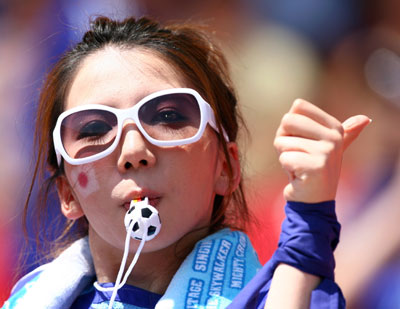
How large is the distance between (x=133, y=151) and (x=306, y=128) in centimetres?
44

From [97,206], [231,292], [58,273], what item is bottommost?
[58,273]

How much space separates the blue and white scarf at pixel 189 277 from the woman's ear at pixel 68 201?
12 cm

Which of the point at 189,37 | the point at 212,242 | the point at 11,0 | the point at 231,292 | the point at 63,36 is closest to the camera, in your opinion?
the point at 231,292

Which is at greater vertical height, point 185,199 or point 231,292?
point 185,199

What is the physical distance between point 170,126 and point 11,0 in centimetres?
241

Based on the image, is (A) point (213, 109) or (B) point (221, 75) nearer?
(A) point (213, 109)

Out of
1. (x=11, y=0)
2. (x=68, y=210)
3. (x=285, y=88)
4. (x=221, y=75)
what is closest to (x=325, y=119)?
(x=221, y=75)

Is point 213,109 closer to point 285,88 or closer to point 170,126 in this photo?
point 170,126

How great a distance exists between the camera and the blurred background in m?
2.91

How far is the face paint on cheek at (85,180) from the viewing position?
4.73 feet

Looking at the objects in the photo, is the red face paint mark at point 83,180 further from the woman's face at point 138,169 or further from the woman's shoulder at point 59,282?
the woman's shoulder at point 59,282

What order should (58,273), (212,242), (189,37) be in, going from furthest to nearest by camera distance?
(189,37)
(58,273)
(212,242)

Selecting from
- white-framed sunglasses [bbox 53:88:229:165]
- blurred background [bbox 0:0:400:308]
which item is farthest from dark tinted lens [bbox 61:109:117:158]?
blurred background [bbox 0:0:400:308]

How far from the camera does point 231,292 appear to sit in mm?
1369
